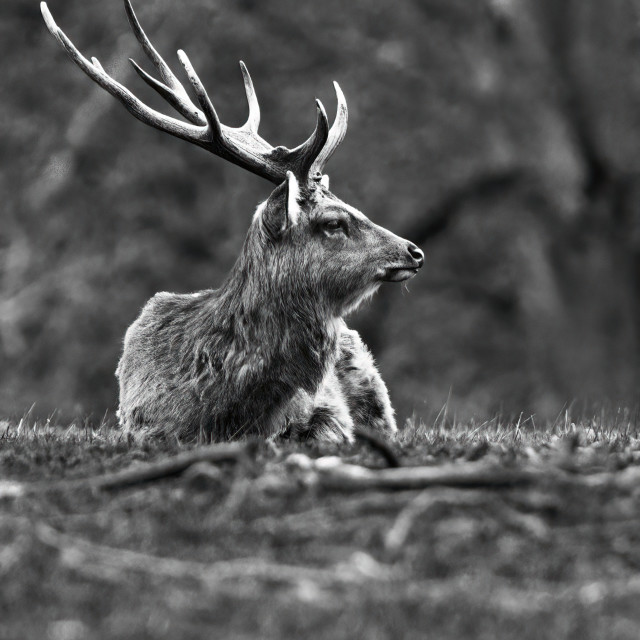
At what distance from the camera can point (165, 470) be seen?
385 cm

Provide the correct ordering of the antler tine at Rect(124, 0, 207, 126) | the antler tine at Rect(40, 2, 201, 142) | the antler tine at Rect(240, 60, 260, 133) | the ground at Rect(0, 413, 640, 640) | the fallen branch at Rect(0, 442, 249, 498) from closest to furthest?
the ground at Rect(0, 413, 640, 640)
the fallen branch at Rect(0, 442, 249, 498)
the antler tine at Rect(40, 2, 201, 142)
the antler tine at Rect(124, 0, 207, 126)
the antler tine at Rect(240, 60, 260, 133)

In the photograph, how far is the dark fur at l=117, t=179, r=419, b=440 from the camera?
6648 mm

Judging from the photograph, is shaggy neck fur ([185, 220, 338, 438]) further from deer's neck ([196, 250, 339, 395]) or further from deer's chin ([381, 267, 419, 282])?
deer's chin ([381, 267, 419, 282])

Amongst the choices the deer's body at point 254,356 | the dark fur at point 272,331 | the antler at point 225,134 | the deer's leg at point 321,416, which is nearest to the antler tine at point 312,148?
the antler at point 225,134

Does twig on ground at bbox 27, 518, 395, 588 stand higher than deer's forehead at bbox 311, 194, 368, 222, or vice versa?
deer's forehead at bbox 311, 194, 368, 222

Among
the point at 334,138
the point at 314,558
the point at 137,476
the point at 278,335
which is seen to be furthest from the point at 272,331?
the point at 314,558

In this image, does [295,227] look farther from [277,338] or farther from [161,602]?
[161,602]

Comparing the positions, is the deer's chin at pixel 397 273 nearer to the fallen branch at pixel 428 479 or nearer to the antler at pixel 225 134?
the antler at pixel 225 134

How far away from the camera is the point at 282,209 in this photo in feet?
22.2

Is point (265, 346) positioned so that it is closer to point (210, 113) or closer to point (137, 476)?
point (210, 113)

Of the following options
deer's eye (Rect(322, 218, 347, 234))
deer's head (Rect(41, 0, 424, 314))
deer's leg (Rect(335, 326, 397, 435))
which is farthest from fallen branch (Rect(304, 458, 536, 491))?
deer's leg (Rect(335, 326, 397, 435))

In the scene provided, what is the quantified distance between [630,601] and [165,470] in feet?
5.07

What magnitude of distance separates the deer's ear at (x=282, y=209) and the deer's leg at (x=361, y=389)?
1451mm

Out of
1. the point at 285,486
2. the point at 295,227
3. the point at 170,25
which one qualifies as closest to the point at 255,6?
the point at 170,25
